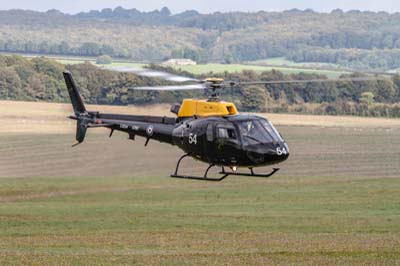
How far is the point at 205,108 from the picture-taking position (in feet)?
84.9

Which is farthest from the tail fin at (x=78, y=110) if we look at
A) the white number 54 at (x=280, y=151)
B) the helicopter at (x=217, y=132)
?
the white number 54 at (x=280, y=151)

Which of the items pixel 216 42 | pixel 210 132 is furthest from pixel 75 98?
pixel 216 42

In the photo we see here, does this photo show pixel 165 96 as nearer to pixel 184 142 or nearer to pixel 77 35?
pixel 184 142

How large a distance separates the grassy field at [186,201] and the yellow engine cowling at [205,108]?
5.58 ft

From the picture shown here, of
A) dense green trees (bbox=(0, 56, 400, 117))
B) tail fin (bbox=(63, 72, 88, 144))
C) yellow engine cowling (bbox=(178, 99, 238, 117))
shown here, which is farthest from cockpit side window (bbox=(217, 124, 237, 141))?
dense green trees (bbox=(0, 56, 400, 117))

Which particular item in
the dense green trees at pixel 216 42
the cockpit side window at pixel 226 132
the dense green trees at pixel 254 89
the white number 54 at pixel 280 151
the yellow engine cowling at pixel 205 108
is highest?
the yellow engine cowling at pixel 205 108

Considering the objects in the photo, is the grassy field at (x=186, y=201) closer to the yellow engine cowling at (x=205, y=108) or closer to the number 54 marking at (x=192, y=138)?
the yellow engine cowling at (x=205, y=108)

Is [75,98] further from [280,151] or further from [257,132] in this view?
[280,151]

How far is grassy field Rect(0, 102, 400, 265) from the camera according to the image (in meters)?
27.2

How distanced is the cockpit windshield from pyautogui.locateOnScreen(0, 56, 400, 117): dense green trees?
31.4 m

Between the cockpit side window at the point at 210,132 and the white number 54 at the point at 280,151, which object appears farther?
the cockpit side window at the point at 210,132

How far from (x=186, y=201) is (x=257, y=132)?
19765mm

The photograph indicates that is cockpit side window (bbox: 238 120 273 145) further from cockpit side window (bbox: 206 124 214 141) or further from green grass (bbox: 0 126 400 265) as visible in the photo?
green grass (bbox: 0 126 400 265)

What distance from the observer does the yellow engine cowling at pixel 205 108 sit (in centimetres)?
2550
